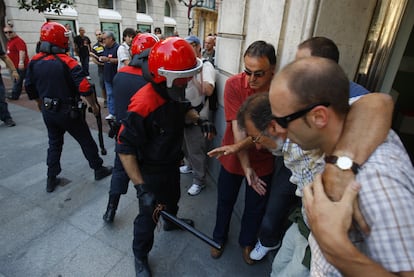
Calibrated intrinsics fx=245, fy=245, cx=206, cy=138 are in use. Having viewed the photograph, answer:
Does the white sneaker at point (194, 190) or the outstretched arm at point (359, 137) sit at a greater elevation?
the outstretched arm at point (359, 137)

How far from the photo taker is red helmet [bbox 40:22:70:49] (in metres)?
2.98

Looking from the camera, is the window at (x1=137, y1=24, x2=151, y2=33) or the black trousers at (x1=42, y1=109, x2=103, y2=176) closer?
the black trousers at (x1=42, y1=109, x2=103, y2=176)

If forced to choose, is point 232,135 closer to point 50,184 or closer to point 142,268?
point 142,268

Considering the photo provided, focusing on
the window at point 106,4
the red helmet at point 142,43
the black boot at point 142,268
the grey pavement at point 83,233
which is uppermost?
the window at point 106,4

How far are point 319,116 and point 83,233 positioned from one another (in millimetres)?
2738

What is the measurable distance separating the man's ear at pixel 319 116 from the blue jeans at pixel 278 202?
122 centimetres

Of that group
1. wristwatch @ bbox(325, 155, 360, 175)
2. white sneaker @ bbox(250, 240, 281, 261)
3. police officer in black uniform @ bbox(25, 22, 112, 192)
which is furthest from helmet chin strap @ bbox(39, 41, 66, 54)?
wristwatch @ bbox(325, 155, 360, 175)

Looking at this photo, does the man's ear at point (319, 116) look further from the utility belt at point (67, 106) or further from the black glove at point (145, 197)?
the utility belt at point (67, 106)

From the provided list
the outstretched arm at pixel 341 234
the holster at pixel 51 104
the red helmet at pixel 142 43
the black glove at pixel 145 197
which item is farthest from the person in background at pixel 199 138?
the outstretched arm at pixel 341 234

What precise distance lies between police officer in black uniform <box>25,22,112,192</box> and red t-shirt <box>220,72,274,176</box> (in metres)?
2.03

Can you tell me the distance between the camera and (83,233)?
2672mm

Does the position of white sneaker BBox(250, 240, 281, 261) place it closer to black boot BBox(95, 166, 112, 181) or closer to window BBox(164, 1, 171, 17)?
black boot BBox(95, 166, 112, 181)

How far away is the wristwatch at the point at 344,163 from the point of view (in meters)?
0.81

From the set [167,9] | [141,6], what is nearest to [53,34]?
[141,6]
